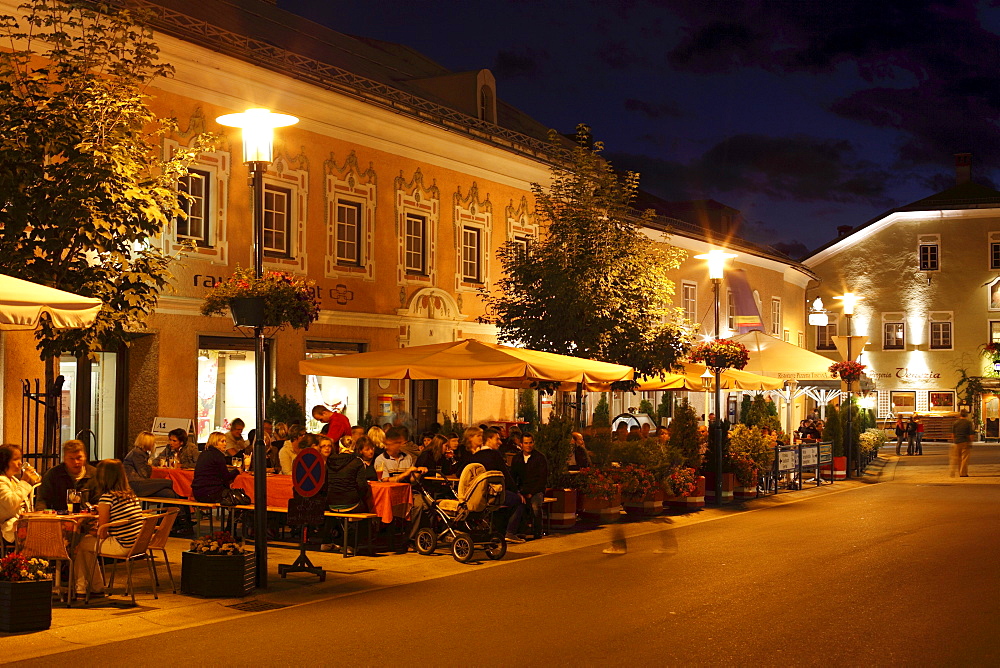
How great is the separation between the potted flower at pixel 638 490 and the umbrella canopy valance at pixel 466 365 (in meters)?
1.78

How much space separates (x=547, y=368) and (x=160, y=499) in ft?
18.5

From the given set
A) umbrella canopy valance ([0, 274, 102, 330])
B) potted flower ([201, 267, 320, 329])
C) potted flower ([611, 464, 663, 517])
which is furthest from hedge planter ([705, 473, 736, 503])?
umbrella canopy valance ([0, 274, 102, 330])

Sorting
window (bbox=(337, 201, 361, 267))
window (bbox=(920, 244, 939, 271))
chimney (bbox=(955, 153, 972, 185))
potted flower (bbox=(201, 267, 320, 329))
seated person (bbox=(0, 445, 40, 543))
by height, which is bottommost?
seated person (bbox=(0, 445, 40, 543))

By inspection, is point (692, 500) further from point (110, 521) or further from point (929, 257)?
point (929, 257)

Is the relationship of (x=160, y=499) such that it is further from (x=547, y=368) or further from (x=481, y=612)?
(x=481, y=612)

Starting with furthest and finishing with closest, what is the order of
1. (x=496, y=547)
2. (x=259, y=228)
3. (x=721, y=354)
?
(x=721, y=354) < (x=496, y=547) < (x=259, y=228)

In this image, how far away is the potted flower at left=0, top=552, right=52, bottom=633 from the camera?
988 cm

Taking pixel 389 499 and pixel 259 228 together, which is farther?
pixel 389 499

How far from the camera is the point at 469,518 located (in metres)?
15.1

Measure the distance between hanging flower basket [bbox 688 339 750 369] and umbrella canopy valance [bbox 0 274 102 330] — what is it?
1514 cm

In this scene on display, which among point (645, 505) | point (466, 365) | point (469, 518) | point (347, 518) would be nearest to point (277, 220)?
point (466, 365)

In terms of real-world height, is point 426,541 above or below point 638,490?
below

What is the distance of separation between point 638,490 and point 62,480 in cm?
1026

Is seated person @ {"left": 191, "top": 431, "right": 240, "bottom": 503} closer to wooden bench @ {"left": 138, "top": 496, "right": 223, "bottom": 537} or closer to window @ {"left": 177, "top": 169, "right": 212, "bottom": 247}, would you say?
wooden bench @ {"left": 138, "top": 496, "right": 223, "bottom": 537}
